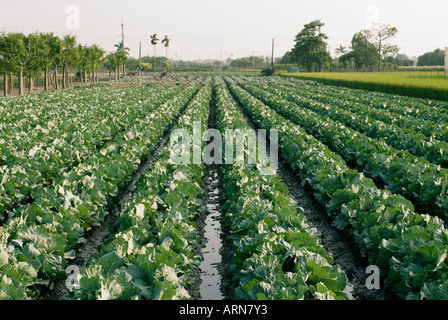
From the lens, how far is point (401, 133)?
1174 centimetres

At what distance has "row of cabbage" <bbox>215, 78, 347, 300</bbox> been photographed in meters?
3.91

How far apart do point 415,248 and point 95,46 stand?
63568mm

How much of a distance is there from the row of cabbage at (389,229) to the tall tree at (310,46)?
81.5m

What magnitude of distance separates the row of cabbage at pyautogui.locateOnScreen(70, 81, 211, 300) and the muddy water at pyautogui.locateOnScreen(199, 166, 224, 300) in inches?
8.1

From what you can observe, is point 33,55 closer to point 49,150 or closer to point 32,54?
point 32,54

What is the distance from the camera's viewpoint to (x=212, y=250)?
6199mm

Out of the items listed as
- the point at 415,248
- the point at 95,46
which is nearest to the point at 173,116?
the point at 415,248

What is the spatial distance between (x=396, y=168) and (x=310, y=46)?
276 feet

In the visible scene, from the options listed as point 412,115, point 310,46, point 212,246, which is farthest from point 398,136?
point 310,46

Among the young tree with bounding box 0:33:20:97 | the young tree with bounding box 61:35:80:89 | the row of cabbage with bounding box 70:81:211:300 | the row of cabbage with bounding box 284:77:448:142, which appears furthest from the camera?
the young tree with bounding box 61:35:80:89

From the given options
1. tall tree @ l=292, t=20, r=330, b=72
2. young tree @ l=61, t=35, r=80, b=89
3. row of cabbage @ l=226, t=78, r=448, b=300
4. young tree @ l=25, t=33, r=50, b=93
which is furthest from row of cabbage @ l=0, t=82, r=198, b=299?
tall tree @ l=292, t=20, r=330, b=72

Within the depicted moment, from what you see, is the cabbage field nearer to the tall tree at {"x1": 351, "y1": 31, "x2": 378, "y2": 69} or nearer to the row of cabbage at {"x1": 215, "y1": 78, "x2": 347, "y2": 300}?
the row of cabbage at {"x1": 215, "y1": 78, "x2": 347, "y2": 300}

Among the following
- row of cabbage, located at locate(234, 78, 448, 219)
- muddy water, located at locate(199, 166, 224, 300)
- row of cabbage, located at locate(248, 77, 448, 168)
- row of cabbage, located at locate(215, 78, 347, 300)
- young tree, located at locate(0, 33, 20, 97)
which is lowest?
muddy water, located at locate(199, 166, 224, 300)
